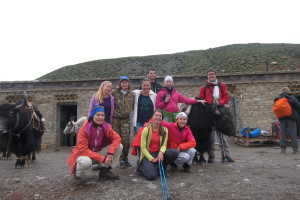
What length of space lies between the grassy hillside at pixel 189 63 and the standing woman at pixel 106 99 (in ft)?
53.5

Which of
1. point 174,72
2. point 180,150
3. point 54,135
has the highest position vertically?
point 174,72

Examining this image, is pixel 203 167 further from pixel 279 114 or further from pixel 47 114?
pixel 47 114

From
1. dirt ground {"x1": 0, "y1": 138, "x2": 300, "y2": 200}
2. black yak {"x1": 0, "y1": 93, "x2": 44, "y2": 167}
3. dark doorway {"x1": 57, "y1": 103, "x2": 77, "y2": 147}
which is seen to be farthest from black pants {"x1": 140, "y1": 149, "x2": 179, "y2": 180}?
dark doorway {"x1": 57, "y1": 103, "x2": 77, "y2": 147}

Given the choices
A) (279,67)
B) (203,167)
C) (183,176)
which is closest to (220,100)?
(203,167)

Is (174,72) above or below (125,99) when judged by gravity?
above

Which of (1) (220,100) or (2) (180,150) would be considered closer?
(2) (180,150)

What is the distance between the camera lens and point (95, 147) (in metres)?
3.79

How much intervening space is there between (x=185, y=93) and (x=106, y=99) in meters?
7.98

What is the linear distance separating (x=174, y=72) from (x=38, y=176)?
19252 millimetres

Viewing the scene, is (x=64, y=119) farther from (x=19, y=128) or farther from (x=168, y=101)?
(x=168, y=101)

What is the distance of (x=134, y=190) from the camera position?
334 centimetres

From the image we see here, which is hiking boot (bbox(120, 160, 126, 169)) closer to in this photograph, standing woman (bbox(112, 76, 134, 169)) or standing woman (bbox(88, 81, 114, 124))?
standing woman (bbox(112, 76, 134, 169))

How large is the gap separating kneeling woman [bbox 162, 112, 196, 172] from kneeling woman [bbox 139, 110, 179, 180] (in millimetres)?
211

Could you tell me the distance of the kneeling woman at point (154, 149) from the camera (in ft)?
12.4
